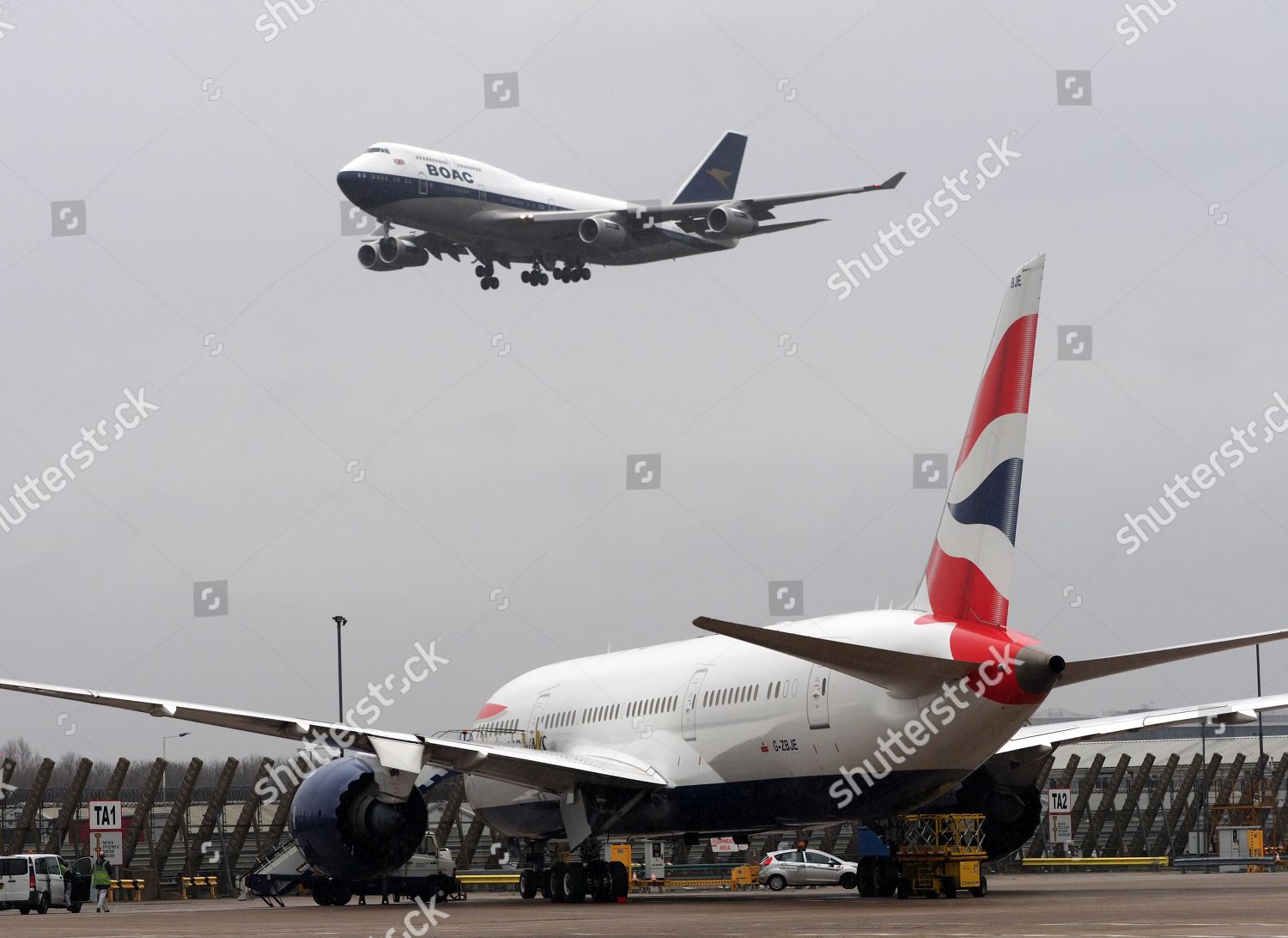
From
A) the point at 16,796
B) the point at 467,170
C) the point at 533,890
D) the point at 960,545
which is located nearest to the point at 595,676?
the point at 533,890

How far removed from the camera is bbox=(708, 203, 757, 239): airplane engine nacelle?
33.4 metres

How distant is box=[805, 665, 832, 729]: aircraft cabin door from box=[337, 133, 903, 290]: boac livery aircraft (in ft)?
44.6

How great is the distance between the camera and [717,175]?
4791cm

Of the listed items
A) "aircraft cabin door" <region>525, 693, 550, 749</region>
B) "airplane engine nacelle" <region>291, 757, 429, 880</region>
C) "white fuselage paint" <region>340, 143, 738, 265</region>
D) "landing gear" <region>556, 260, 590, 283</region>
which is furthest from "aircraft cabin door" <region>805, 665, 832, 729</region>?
"white fuselage paint" <region>340, 143, 738, 265</region>

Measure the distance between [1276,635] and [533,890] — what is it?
48.8ft

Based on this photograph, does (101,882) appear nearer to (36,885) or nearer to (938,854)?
(36,885)

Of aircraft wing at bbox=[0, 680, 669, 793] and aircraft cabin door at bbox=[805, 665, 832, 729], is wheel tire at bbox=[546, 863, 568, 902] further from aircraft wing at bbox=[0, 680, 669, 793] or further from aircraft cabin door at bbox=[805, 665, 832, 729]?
aircraft cabin door at bbox=[805, 665, 832, 729]

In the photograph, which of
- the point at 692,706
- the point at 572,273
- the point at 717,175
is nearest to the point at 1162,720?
the point at 692,706

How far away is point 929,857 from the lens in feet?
79.6

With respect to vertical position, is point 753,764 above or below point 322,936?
above

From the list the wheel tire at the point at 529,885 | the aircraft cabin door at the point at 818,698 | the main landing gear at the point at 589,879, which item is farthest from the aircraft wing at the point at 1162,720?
the wheel tire at the point at 529,885

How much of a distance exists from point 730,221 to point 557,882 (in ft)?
45.1

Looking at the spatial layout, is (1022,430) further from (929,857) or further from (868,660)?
(929,857)

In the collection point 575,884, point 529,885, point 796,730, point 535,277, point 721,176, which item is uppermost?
point 721,176
